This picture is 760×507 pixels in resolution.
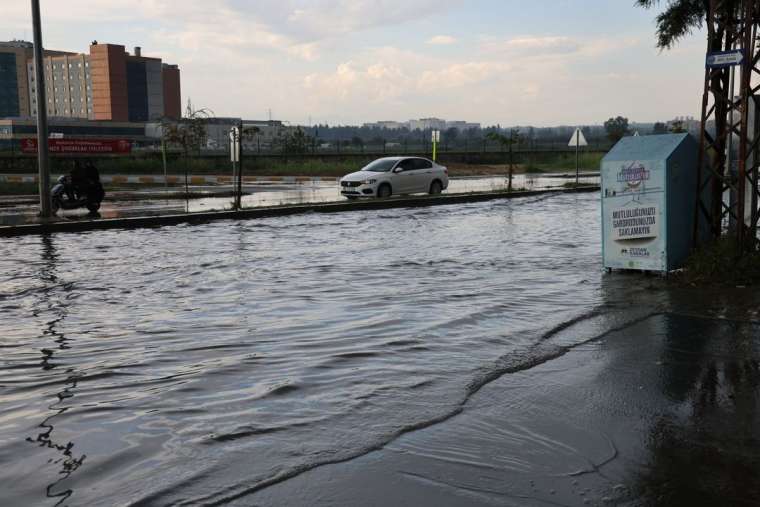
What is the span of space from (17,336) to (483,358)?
4.44m

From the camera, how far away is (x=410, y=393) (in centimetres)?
595

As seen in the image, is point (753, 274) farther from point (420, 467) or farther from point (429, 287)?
point (420, 467)

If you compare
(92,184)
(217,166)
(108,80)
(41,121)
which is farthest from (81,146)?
(108,80)

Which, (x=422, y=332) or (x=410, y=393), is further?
(x=422, y=332)

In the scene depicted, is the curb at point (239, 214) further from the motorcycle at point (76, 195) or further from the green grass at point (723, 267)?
the green grass at point (723, 267)

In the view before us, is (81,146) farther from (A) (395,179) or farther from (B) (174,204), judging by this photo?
(A) (395,179)

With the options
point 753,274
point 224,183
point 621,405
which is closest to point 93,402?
point 621,405

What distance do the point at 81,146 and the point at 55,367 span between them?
38.6 meters

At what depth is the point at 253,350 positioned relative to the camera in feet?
23.9

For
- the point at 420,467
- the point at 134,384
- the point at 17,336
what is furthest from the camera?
the point at 17,336

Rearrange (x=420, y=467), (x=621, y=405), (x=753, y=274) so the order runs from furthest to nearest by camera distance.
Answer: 1. (x=753, y=274)
2. (x=621, y=405)
3. (x=420, y=467)

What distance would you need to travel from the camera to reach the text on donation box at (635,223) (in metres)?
10.8

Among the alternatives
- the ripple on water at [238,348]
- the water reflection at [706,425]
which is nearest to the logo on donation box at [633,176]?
the ripple on water at [238,348]

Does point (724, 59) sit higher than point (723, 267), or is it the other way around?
point (724, 59)
